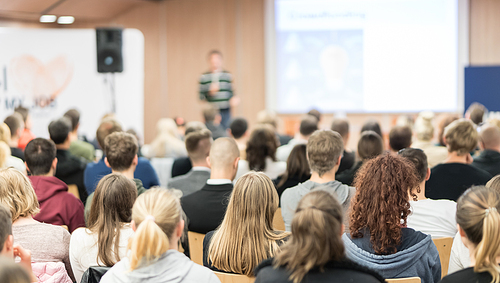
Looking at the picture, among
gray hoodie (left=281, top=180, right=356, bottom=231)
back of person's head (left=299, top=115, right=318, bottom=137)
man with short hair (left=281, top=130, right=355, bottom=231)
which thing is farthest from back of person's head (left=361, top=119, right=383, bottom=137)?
gray hoodie (left=281, top=180, right=356, bottom=231)

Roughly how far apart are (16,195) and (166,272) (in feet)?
3.44

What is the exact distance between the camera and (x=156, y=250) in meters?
1.57

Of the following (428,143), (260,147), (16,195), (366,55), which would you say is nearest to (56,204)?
(16,195)

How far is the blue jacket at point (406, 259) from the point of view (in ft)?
6.38

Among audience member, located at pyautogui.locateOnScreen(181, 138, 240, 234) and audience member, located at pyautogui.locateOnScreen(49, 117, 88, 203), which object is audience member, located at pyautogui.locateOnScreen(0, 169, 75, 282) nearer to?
audience member, located at pyautogui.locateOnScreen(181, 138, 240, 234)

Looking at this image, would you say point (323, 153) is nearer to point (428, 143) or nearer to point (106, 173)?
point (106, 173)

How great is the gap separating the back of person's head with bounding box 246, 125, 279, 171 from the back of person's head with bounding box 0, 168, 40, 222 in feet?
6.48

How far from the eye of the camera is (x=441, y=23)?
8.31m

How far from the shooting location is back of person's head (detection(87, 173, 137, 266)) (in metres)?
2.08

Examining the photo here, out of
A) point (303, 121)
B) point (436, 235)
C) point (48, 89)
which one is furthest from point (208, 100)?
point (436, 235)

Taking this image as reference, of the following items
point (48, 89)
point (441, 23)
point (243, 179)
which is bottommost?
point (243, 179)

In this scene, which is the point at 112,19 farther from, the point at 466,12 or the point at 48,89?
the point at 466,12

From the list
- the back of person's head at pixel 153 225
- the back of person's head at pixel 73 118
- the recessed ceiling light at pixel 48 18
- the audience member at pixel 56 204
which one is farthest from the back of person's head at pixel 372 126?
the recessed ceiling light at pixel 48 18

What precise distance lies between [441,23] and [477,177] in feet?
19.1
